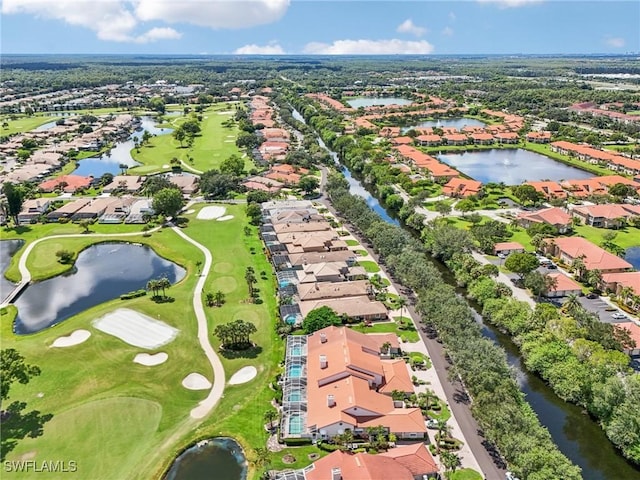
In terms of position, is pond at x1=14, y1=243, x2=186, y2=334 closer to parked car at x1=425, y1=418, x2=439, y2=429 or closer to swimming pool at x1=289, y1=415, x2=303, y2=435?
swimming pool at x1=289, y1=415, x2=303, y2=435

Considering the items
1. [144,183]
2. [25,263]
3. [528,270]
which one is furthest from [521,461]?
[144,183]

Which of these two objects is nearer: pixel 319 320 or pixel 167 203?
pixel 319 320

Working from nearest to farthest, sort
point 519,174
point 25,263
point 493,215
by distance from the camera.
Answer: point 25,263, point 493,215, point 519,174

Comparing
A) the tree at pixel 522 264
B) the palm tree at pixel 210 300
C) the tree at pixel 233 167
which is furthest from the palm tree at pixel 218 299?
the tree at pixel 233 167

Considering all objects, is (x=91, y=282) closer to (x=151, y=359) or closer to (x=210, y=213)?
(x=151, y=359)

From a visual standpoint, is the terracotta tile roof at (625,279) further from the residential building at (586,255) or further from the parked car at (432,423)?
the parked car at (432,423)

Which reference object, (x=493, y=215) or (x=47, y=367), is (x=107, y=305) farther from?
(x=493, y=215)

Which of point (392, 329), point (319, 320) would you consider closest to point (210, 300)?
point (319, 320)
